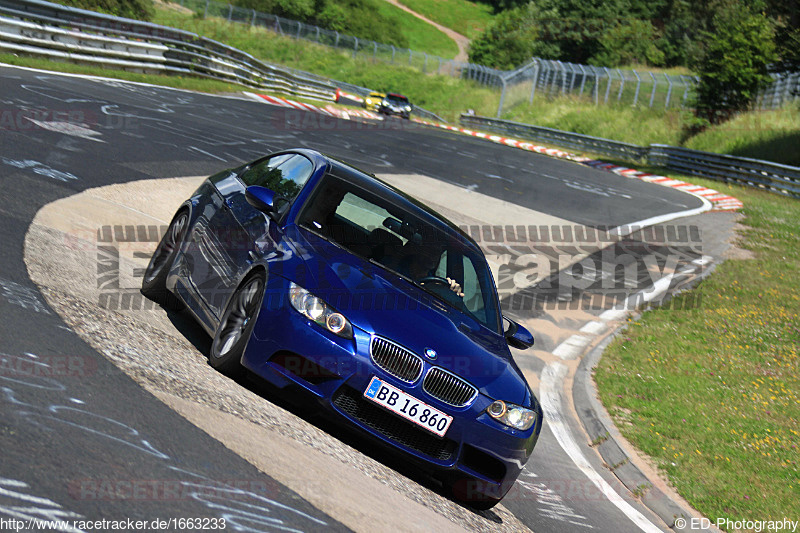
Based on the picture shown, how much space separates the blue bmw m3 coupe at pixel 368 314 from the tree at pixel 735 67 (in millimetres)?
38182

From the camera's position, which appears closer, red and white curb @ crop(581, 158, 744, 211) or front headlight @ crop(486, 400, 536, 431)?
front headlight @ crop(486, 400, 536, 431)

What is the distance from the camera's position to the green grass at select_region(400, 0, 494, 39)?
5143 inches

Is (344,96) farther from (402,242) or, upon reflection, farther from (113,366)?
(113,366)

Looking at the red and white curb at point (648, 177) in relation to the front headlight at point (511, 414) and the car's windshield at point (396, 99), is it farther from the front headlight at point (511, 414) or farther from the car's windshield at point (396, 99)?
the front headlight at point (511, 414)

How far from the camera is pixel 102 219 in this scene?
9570mm

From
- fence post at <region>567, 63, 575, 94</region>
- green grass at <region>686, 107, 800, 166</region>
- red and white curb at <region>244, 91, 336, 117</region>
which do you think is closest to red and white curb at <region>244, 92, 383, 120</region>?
red and white curb at <region>244, 91, 336, 117</region>

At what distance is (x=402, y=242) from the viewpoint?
6.70m

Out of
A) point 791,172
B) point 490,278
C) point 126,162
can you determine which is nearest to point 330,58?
point 791,172

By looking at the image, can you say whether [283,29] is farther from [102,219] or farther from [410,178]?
[102,219]

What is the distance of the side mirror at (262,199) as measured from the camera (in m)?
6.46

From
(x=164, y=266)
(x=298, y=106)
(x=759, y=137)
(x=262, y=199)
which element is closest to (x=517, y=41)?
(x=759, y=137)

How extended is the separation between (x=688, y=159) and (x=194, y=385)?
33.4 meters

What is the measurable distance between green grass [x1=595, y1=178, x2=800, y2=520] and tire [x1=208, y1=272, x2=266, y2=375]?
14.2 ft

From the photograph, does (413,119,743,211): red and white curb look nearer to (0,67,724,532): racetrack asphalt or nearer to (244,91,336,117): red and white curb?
(0,67,724,532): racetrack asphalt
